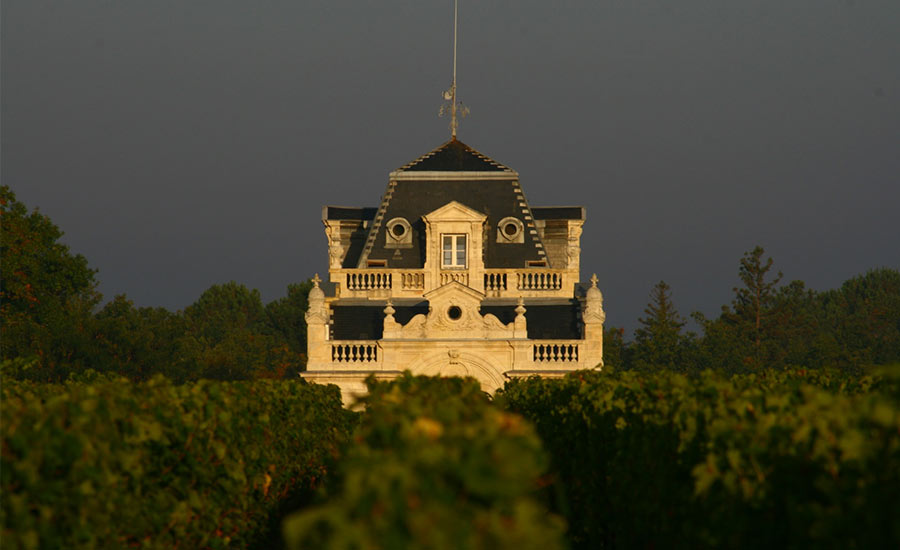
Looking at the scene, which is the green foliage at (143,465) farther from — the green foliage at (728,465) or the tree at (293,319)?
the tree at (293,319)

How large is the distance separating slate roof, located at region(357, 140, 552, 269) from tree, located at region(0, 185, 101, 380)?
23.0 m

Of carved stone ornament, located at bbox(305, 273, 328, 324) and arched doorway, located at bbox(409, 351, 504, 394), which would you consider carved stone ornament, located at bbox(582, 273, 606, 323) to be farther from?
carved stone ornament, located at bbox(305, 273, 328, 324)

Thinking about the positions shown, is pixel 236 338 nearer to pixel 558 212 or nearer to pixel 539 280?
pixel 558 212

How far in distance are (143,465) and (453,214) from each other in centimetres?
3310

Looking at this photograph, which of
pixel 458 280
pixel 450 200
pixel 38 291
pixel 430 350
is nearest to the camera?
pixel 430 350

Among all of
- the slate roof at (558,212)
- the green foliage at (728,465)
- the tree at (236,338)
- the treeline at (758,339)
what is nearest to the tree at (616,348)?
the treeline at (758,339)

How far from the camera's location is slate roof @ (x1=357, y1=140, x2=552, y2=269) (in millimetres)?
48125

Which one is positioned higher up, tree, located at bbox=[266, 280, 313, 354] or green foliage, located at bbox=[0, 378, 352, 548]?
tree, located at bbox=[266, 280, 313, 354]

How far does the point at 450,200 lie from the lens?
162 feet

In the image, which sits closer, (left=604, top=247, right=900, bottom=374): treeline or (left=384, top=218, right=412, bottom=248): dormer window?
(left=384, top=218, right=412, bottom=248): dormer window

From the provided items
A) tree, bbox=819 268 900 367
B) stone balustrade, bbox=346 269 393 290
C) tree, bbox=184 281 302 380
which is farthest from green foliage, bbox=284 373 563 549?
tree, bbox=184 281 302 380

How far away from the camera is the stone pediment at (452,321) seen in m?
43.1

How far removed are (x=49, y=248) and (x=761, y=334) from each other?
71.5 meters

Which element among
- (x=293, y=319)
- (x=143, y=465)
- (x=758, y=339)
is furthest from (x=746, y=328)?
(x=143, y=465)
